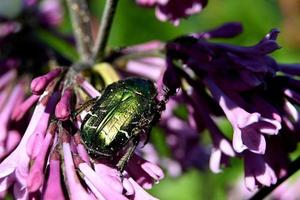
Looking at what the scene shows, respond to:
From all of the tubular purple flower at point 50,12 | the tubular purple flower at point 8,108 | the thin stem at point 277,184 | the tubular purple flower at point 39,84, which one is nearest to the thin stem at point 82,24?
the tubular purple flower at point 8,108

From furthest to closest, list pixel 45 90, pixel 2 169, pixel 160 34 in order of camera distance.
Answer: pixel 160 34, pixel 45 90, pixel 2 169

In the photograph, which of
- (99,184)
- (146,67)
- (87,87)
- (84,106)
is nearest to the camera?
(99,184)

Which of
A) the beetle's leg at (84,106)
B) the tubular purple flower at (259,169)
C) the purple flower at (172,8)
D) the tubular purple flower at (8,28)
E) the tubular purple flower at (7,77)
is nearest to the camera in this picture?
the beetle's leg at (84,106)

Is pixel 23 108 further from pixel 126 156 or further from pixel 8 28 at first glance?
pixel 8 28

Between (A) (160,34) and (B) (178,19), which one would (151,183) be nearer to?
(B) (178,19)

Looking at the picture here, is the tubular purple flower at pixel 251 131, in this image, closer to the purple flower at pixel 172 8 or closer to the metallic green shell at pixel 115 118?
the metallic green shell at pixel 115 118

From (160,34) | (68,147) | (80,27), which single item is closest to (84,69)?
(80,27)

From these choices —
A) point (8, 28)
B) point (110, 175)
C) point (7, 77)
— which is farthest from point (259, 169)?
point (8, 28)
